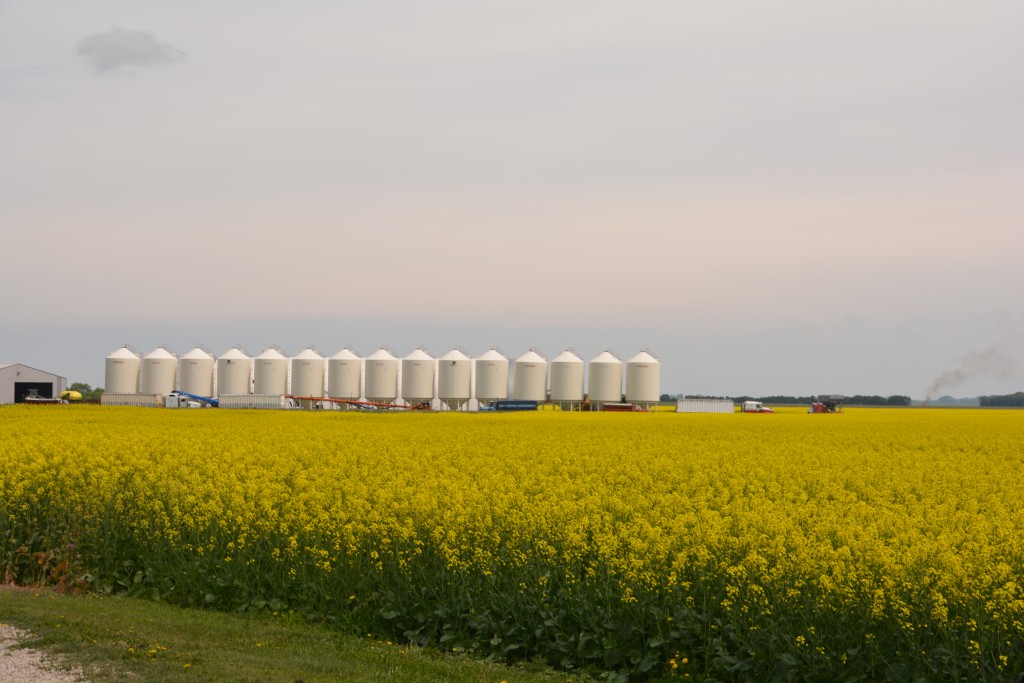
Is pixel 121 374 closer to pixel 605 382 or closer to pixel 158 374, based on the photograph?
pixel 158 374

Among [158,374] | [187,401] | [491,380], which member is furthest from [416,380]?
[158,374]

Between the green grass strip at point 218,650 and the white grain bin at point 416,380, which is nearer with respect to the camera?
the green grass strip at point 218,650

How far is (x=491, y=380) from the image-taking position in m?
99.7

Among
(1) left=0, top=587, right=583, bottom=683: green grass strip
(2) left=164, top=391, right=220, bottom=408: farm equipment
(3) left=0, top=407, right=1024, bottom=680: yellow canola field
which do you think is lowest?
(1) left=0, top=587, right=583, bottom=683: green grass strip

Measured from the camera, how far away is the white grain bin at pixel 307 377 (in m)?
101

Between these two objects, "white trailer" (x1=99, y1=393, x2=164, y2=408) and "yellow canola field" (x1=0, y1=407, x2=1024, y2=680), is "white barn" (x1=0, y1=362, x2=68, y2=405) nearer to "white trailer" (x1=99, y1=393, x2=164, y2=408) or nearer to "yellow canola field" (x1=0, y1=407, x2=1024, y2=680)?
"white trailer" (x1=99, y1=393, x2=164, y2=408)

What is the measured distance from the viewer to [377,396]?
100938 mm

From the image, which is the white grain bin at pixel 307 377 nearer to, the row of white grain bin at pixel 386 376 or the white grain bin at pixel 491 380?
the row of white grain bin at pixel 386 376

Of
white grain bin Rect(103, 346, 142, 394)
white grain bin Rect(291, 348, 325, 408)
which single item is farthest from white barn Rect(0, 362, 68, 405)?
white grain bin Rect(291, 348, 325, 408)

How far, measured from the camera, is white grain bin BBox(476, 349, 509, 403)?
327 ft

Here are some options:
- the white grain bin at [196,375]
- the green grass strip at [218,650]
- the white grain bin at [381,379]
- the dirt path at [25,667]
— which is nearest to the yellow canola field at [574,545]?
the green grass strip at [218,650]

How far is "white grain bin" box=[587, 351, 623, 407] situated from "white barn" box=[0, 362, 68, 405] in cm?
5537

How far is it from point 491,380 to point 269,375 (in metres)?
22.8

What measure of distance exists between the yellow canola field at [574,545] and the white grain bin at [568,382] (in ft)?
251
